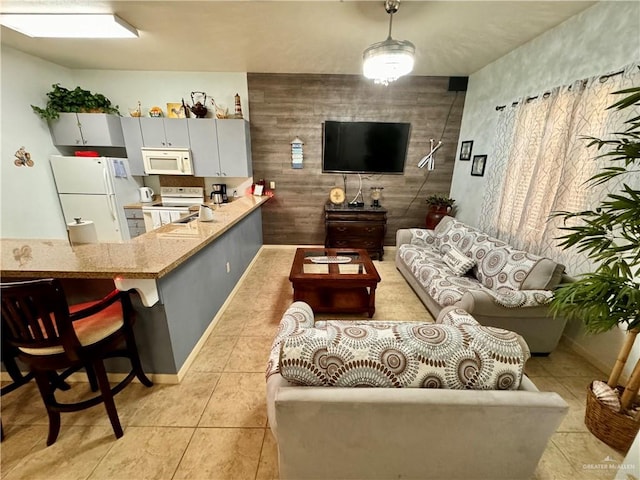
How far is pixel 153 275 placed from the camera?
1304 mm

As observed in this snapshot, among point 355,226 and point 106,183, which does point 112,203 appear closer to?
point 106,183

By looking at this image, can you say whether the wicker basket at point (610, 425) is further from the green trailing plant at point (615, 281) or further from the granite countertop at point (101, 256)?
the granite countertop at point (101, 256)

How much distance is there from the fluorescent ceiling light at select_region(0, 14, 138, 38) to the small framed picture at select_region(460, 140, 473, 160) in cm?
421

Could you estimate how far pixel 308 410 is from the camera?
2.79 ft

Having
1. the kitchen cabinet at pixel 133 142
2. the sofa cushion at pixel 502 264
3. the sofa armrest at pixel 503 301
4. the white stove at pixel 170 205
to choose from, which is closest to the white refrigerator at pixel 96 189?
the kitchen cabinet at pixel 133 142

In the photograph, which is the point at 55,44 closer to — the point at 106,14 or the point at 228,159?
the point at 106,14

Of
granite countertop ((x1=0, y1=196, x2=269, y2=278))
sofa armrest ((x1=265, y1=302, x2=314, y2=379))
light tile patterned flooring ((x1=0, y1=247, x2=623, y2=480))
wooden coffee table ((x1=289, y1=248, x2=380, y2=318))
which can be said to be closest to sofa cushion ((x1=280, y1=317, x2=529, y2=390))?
sofa armrest ((x1=265, y1=302, x2=314, y2=379))

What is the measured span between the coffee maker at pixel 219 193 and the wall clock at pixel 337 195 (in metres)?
1.73

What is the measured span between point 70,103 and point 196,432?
14.8 ft

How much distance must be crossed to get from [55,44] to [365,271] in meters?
4.35

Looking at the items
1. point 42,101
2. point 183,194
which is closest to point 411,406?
point 183,194

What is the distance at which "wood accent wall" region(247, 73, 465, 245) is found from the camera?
3719 mm

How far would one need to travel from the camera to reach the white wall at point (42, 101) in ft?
9.76

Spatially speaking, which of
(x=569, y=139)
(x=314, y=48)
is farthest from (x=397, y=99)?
(x=569, y=139)
